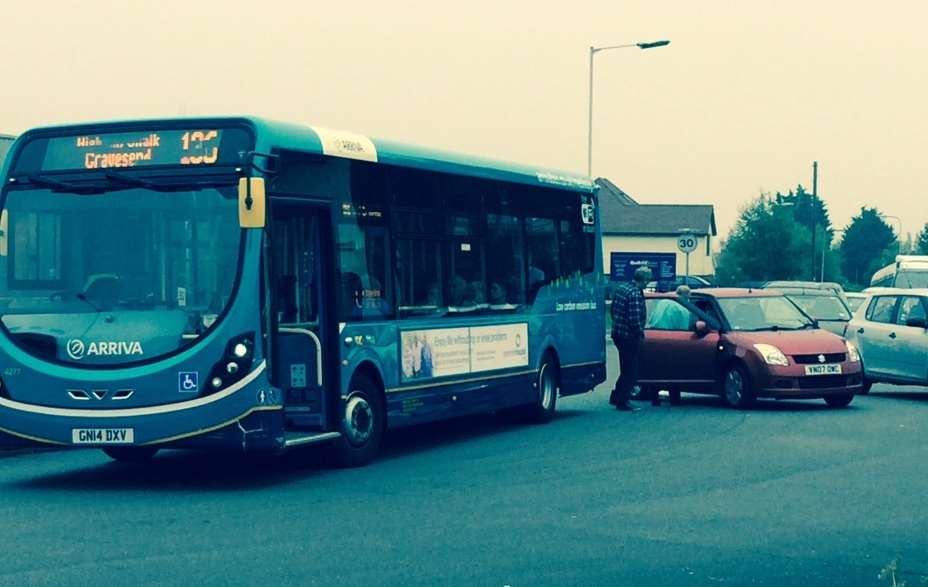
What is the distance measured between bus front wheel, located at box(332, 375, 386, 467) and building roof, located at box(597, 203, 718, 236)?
137 meters

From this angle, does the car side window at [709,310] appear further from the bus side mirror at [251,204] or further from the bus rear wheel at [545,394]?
the bus side mirror at [251,204]

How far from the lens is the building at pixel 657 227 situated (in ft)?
497

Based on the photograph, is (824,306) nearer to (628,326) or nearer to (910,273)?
(628,326)

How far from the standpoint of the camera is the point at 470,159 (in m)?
17.4

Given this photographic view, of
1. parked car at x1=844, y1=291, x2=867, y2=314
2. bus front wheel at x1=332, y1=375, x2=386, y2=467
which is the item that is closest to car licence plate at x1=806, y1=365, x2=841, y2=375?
bus front wheel at x1=332, y1=375, x2=386, y2=467

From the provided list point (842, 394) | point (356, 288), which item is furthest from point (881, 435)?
point (356, 288)

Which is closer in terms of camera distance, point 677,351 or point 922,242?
point 677,351

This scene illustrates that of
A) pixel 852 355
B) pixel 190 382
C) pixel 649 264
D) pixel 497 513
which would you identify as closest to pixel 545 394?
pixel 852 355

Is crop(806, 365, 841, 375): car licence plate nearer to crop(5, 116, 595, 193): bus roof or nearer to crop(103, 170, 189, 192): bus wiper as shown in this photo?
crop(5, 116, 595, 193): bus roof

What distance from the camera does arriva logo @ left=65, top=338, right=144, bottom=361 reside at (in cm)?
1255

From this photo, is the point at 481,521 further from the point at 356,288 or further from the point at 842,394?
the point at 842,394

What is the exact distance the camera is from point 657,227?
15325cm

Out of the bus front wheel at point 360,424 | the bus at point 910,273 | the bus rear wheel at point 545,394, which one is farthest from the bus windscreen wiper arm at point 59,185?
the bus at point 910,273

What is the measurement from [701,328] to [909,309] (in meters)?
3.94
